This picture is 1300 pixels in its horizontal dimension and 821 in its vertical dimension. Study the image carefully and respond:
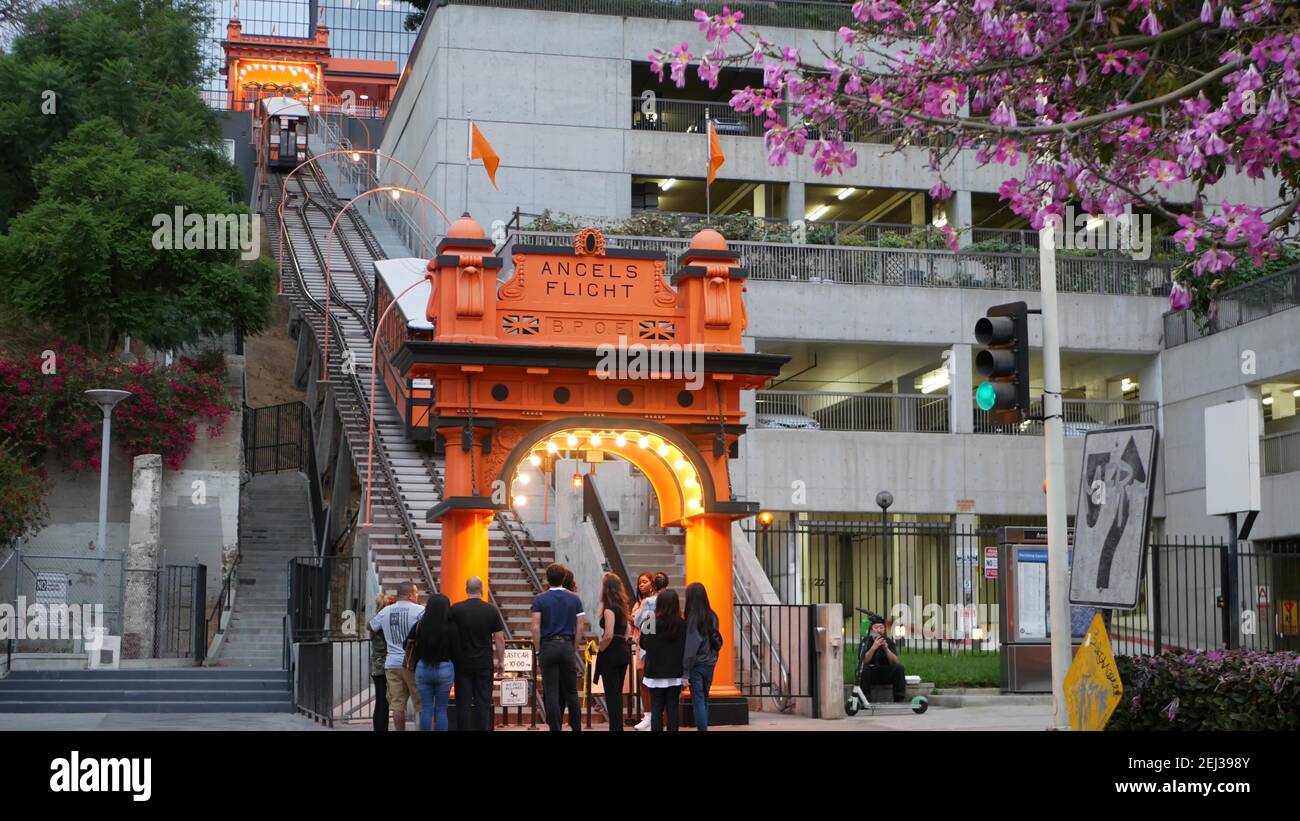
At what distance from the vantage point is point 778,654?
22.4 metres

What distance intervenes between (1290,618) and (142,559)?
2245 cm

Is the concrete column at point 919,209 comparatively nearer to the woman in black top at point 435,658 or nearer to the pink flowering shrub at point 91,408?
the pink flowering shrub at point 91,408

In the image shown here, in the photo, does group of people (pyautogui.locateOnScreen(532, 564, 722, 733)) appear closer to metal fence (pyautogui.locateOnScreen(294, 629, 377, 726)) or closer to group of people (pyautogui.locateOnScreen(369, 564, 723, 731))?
group of people (pyautogui.locateOnScreen(369, 564, 723, 731))

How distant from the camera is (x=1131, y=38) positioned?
12.4 m

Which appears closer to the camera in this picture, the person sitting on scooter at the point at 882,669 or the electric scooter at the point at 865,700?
the electric scooter at the point at 865,700

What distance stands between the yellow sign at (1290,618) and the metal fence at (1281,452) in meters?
2.90

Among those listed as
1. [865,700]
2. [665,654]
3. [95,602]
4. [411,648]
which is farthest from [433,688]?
[95,602]

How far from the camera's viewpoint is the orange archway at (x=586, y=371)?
19.6 meters

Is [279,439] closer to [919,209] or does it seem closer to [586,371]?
[919,209]

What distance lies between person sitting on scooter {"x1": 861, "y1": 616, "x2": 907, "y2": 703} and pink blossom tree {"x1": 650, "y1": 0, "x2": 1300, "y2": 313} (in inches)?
389

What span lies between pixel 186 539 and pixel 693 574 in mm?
14016

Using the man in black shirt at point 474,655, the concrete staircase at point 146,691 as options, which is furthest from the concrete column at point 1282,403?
the man in black shirt at point 474,655
